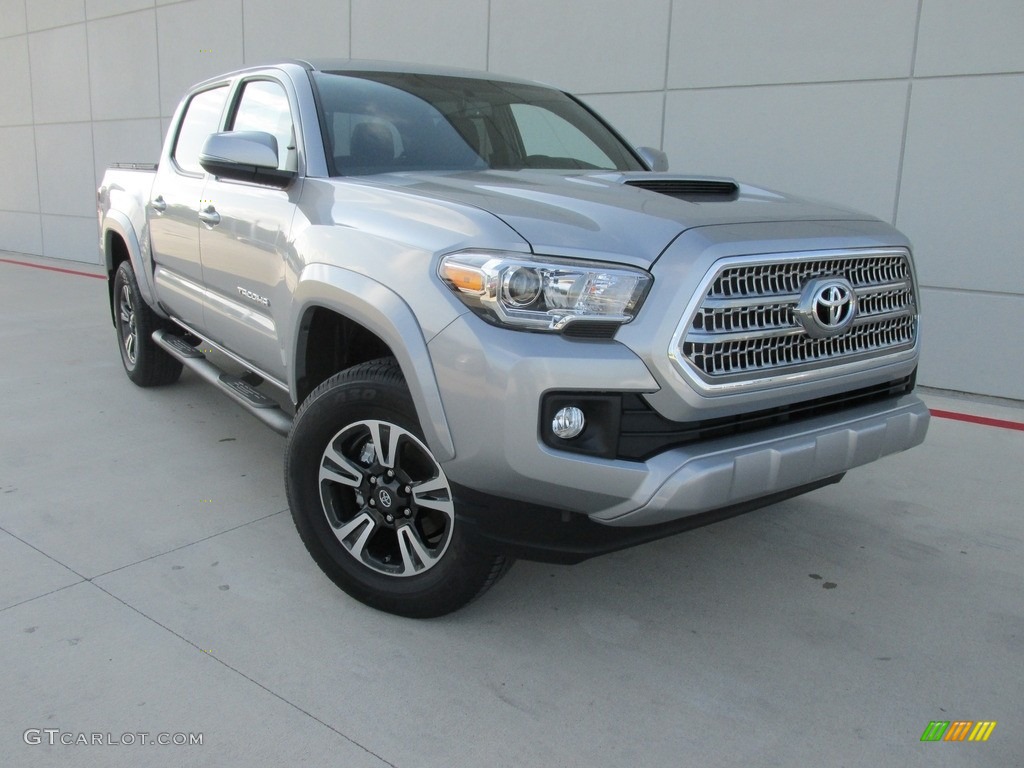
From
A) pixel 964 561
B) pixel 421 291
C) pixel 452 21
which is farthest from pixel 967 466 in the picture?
pixel 452 21

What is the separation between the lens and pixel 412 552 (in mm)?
2826

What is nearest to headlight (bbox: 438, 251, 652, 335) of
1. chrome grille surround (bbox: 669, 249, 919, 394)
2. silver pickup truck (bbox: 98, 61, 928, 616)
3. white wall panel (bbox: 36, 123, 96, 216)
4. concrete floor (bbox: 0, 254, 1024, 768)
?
silver pickup truck (bbox: 98, 61, 928, 616)

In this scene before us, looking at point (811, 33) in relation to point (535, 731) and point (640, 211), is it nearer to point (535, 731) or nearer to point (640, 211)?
point (640, 211)

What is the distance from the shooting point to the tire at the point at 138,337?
17.6 ft

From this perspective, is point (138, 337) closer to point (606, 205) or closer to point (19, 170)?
point (606, 205)

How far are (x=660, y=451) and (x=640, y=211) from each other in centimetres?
70

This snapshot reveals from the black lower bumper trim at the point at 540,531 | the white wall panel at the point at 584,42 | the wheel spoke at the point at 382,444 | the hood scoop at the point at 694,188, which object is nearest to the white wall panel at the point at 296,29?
the white wall panel at the point at 584,42

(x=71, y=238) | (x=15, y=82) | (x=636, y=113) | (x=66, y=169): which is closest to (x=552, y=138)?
(x=636, y=113)

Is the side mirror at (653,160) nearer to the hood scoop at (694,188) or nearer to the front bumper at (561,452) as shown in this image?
the hood scoop at (694,188)

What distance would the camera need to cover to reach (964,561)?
3.48 m

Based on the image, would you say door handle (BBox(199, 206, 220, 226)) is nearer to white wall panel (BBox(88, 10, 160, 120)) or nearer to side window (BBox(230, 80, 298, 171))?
side window (BBox(230, 80, 298, 171))

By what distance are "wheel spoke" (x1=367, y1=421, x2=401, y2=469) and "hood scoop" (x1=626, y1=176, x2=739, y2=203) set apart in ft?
3.83

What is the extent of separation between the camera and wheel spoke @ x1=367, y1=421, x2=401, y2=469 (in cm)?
273

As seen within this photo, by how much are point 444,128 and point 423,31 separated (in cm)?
552
